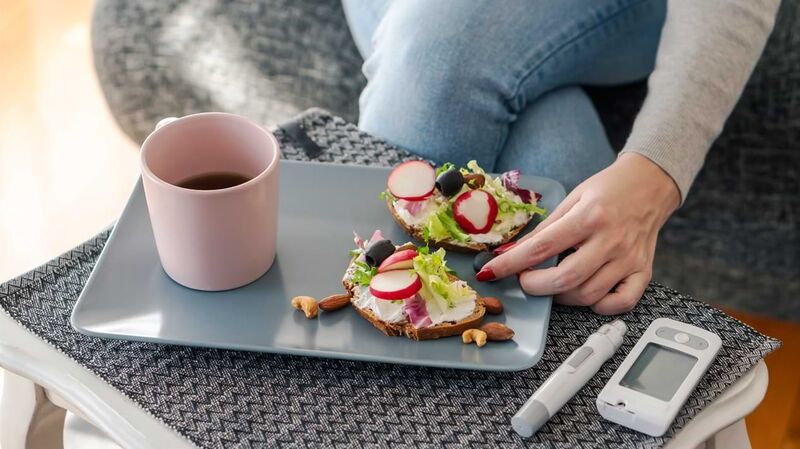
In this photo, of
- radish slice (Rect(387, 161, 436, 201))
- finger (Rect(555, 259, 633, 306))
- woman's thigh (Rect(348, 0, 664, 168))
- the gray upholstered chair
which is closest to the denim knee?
woman's thigh (Rect(348, 0, 664, 168))

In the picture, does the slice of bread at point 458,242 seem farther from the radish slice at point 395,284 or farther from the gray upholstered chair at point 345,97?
the gray upholstered chair at point 345,97

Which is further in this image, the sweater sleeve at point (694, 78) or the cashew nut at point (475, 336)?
the sweater sleeve at point (694, 78)

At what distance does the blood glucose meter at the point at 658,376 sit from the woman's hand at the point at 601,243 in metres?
0.05

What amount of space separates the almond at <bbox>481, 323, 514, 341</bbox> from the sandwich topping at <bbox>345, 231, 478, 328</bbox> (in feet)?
0.06

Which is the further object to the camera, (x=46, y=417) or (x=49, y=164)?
(x=49, y=164)

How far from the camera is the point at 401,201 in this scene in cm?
85

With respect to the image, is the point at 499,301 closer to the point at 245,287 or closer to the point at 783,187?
the point at 245,287

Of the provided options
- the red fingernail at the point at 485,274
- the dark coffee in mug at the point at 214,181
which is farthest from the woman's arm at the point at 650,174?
the dark coffee in mug at the point at 214,181

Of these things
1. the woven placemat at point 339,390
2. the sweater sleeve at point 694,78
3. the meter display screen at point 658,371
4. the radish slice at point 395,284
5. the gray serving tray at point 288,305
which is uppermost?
the sweater sleeve at point 694,78

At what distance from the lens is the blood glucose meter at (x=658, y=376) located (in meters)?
0.70

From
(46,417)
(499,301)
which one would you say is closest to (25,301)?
(46,417)

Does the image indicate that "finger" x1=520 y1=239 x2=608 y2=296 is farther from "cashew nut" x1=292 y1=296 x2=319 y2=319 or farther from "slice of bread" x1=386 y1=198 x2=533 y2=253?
"cashew nut" x1=292 y1=296 x2=319 y2=319

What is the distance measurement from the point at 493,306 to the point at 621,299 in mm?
119

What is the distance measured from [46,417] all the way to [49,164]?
1.08 meters
